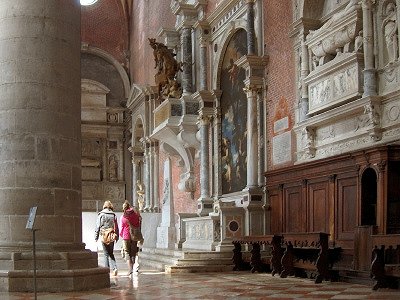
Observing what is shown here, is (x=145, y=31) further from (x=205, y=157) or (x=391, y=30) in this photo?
(x=391, y=30)

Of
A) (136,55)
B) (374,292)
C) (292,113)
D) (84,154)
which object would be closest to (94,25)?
(136,55)

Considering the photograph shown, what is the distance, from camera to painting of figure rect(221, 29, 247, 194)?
17.8 meters

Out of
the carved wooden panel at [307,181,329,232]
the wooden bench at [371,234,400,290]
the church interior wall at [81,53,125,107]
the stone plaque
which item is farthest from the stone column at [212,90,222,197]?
the church interior wall at [81,53,125,107]

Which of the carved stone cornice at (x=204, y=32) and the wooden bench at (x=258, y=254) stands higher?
the carved stone cornice at (x=204, y=32)

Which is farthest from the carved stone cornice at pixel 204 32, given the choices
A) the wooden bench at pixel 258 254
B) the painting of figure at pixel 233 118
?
the wooden bench at pixel 258 254

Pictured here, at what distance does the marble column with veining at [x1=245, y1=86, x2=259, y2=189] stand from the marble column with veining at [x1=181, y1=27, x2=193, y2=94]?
496 centimetres

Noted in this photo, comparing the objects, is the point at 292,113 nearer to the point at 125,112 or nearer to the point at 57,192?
the point at 57,192

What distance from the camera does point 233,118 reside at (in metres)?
18.6

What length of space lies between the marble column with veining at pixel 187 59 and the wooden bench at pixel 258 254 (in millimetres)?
7137

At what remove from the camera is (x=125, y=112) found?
3191 centimetres

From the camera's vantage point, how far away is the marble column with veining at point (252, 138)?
16.7 meters

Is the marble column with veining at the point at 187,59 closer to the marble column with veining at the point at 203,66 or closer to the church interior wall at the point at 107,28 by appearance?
the marble column with veining at the point at 203,66

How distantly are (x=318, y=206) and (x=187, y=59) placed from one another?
9533mm

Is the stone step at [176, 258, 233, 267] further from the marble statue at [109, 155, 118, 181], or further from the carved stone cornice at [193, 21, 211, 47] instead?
the marble statue at [109, 155, 118, 181]
